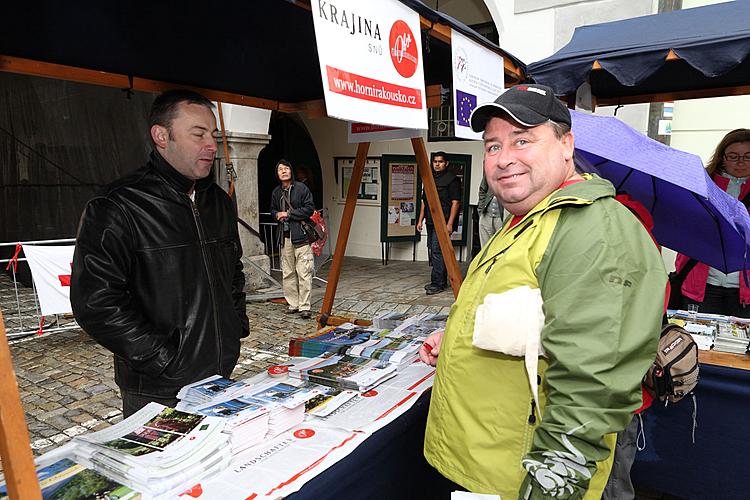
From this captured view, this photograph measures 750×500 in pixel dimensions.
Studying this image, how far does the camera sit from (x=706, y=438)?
8.51ft

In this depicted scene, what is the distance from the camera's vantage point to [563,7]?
6672 mm

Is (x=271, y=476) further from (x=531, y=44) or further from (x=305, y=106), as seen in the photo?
(x=531, y=44)

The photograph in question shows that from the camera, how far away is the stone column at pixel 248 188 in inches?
301

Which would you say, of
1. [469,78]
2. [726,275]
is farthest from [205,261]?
[726,275]

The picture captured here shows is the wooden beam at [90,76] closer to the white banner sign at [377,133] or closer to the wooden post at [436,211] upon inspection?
the white banner sign at [377,133]

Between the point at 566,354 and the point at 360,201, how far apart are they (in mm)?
10014

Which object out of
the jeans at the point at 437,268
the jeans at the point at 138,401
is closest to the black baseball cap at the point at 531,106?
the jeans at the point at 138,401

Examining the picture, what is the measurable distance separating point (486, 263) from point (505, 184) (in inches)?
9.8

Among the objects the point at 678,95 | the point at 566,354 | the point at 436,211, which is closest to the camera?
the point at 566,354

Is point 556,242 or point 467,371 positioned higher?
point 556,242

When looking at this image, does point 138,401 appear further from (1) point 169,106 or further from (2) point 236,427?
(1) point 169,106

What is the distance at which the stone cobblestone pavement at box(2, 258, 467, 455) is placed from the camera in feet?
12.1

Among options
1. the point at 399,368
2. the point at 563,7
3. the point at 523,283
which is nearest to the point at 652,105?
the point at 563,7

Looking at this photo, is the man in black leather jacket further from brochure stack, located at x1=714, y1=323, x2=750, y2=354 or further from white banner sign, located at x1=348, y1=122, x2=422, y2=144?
brochure stack, located at x1=714, y1=323, x2=750, y2=354
